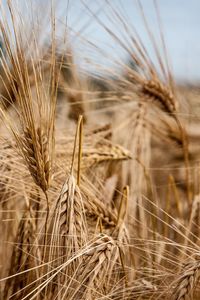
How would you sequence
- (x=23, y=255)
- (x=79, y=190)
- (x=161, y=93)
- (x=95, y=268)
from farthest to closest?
(x=161, y=93) → (x=23, y=255) → (x=79, y=190) → (x=95, y=268)

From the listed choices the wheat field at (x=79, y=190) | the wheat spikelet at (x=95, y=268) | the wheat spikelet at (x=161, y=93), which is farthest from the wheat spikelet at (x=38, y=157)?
the wheat spikelet at (x=161, y=93)

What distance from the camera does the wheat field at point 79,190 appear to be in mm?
1191

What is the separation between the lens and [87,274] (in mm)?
1174

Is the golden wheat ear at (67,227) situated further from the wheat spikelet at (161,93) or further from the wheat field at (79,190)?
the wheat spikelet at (161,93)

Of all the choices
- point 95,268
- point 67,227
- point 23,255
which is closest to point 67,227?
point 67,227

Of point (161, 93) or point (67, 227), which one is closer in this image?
point (67, 227)

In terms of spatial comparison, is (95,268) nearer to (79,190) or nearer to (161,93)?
(79,190)

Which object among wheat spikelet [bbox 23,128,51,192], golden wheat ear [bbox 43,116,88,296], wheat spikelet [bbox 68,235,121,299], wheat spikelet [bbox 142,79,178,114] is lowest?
wheat spikelet [bbox 68,235,121,299]

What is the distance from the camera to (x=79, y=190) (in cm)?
126

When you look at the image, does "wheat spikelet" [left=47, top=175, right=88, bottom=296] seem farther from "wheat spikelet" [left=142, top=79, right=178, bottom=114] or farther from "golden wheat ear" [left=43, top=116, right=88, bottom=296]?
"wheat spikelet" [left=142, top=79, right=178, bottom=114]

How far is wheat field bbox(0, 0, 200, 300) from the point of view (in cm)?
119

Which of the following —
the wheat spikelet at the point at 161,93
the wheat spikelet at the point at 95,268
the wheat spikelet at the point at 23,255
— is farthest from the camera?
the wheat spikelet at the point at 161,93

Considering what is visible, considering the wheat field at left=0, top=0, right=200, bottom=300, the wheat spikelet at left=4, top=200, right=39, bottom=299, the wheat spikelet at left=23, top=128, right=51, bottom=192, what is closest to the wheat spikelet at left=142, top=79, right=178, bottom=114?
the wheat field at left=0, top=0, right=200, bottom=300

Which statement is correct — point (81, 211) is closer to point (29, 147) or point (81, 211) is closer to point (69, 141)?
point (29, 147)
